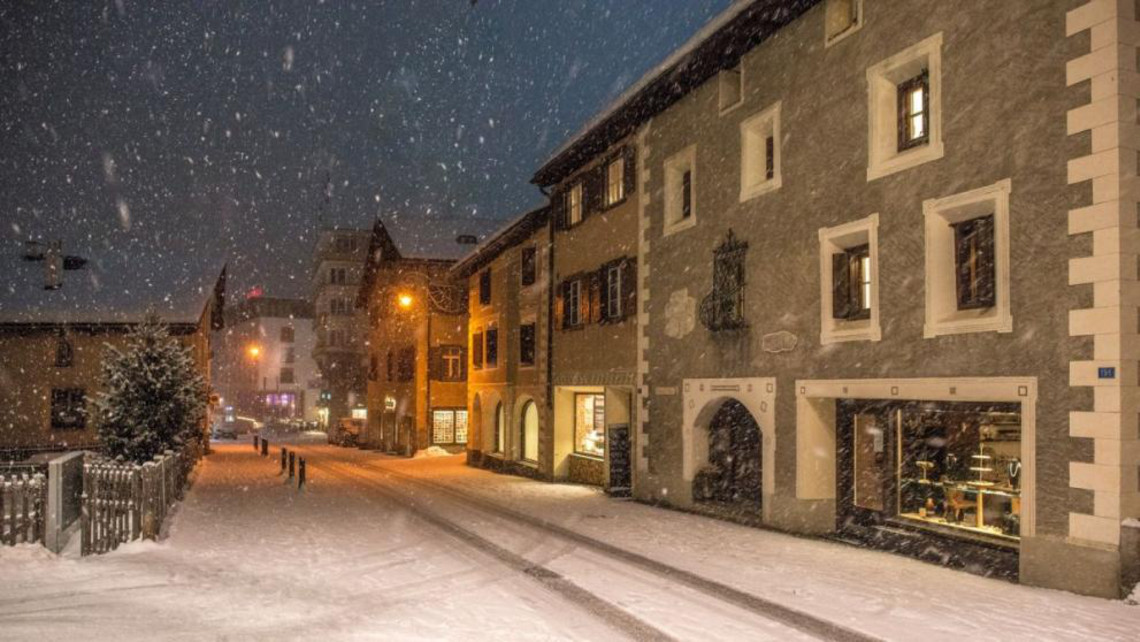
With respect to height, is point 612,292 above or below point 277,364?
above

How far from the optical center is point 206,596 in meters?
9.76

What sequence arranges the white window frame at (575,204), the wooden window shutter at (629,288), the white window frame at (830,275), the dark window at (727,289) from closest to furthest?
the white window frame at (830,275) → the dark window at (727,289) → the wooden window shutter at (629,288) → the white window frame at (575,204)

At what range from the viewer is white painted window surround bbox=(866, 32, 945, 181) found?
12586 mm

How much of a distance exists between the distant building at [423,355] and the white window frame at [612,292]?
61.0 feet

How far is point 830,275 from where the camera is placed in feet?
48.4

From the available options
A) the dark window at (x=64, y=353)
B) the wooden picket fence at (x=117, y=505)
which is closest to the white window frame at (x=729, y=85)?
the wooden picket fence at (x=117, y=505)

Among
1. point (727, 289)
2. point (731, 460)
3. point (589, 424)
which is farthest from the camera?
point (589, 424)

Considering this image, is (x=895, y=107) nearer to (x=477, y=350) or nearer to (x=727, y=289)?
(x=727, y=289)

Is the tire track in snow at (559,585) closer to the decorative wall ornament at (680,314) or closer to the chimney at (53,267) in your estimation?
the decorative wall ornament at (680,314)

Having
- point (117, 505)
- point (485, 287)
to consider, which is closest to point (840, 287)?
point (117, 505)

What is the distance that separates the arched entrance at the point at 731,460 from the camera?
18.4m

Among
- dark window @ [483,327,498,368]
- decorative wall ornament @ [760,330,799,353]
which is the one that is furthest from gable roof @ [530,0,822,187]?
dark window @ [483,327,498,368]

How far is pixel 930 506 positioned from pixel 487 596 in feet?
25.2

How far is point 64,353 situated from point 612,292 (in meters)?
28.1
